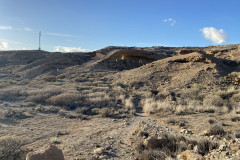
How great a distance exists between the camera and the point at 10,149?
5309 mm

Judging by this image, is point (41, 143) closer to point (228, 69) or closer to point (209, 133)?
point (209, 133)

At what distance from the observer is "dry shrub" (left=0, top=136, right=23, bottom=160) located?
5.06 metres

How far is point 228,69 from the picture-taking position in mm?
19016

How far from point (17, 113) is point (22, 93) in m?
5.34

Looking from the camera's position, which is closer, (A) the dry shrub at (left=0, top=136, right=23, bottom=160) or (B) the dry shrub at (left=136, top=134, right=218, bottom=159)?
(B) the dry shrub at (left=136, top=134, right=218, bottom=159)

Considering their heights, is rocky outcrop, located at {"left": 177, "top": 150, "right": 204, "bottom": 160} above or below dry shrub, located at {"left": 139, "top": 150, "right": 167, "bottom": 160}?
above

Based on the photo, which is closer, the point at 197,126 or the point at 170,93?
the point at 197,126

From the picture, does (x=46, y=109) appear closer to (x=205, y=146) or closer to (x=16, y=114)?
(x=16, y=114)

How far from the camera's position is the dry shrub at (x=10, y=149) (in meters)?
5.06

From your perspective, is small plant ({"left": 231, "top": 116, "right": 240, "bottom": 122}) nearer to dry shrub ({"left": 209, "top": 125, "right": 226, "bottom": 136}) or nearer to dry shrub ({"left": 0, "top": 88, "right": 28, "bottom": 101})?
dry shrub ({"left": 209, "top": 125, "right": 226, "bottom": 136})

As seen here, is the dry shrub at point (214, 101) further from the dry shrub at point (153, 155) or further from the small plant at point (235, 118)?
the dry shrub at point (153, 155)

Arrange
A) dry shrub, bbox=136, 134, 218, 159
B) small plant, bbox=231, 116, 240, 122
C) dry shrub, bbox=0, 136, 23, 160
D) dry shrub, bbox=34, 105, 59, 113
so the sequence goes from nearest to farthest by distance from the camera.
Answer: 1. dry shrub, bbox=136, 134, 218, 159
2. dry shrub, bbox=0, 136, 23, 160
3. small plant, bbox=231, 116, 240, 122
4. dry shrub, bbox=34, 105, 59, 113

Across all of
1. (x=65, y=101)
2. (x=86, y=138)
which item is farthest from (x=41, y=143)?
(x=65, y=101)

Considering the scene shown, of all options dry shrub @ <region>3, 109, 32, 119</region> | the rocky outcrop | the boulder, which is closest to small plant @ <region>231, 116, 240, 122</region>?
the rocky outcrop
